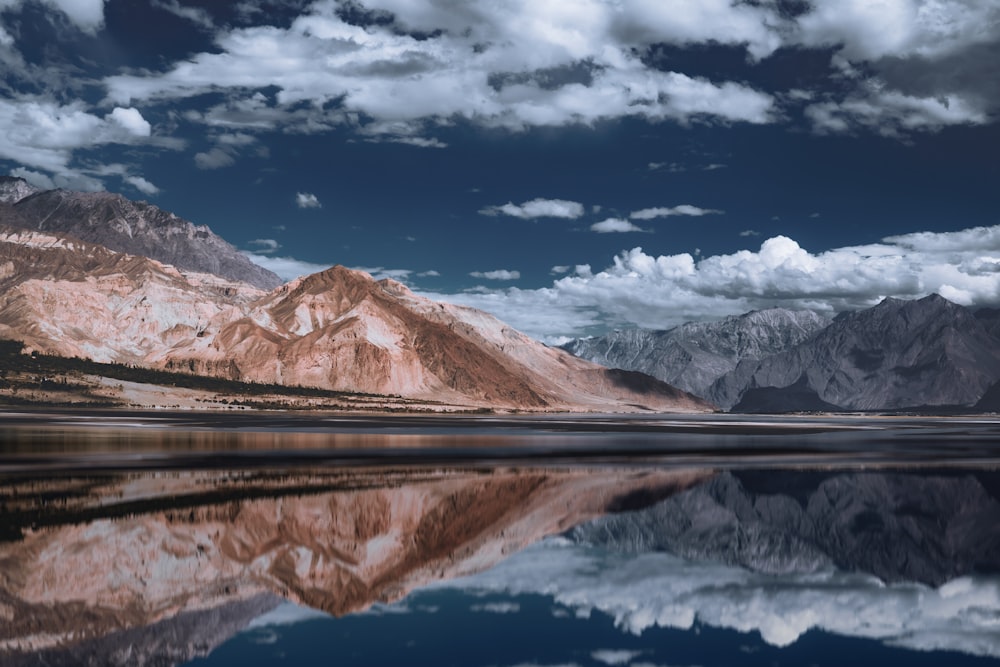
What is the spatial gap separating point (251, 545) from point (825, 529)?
22249 mm

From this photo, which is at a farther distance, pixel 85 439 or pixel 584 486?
pixel 85 439

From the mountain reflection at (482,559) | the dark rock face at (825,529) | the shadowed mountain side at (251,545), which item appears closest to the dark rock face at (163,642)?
the mountain reflection at (482,559)

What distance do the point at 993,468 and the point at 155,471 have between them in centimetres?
5672

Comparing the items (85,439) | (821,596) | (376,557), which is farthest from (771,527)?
(85,439)

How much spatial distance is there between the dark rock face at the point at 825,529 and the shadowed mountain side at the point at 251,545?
293 cm

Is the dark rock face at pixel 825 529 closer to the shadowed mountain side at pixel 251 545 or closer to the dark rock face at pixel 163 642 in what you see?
the shadowed mountain side at pixel 251 545

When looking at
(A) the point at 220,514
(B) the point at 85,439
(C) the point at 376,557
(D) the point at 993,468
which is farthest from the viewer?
(B) the point at 85,439

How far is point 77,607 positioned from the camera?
21.9 meters

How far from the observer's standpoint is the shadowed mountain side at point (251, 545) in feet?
73.6

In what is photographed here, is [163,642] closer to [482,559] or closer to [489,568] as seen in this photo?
[489,568]

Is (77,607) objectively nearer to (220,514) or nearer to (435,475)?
(220,514)

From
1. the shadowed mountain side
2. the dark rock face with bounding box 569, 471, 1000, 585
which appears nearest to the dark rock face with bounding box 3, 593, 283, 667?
the shadowed mountain side

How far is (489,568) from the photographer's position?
27531 millimetres

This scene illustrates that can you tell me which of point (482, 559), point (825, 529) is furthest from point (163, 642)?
Result: point (825, 529)
